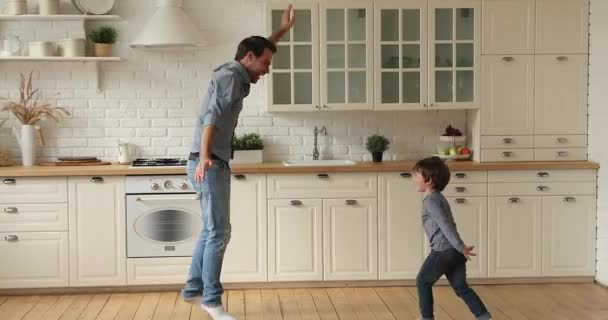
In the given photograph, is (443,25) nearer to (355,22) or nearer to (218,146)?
(355,22)

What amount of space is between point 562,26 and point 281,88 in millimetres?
2065

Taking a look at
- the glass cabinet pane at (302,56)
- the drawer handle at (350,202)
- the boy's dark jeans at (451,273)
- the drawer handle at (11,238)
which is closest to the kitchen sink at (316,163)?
the drawer handle at (350,202)

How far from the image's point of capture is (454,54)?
6125mm

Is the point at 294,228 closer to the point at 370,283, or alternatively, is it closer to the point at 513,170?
the point at 370,283

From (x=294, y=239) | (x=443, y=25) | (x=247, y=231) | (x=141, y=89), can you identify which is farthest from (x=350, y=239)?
(x=141, y=89)

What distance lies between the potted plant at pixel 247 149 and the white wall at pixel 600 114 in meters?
2.39

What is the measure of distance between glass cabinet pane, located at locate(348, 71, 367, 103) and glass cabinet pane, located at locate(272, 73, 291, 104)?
0.44 meters

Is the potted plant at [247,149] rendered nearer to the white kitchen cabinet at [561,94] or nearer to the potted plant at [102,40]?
the potted plant at [102,40]

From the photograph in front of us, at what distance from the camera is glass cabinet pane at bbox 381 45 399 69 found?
20.1 ft

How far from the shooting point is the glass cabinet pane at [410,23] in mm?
6094

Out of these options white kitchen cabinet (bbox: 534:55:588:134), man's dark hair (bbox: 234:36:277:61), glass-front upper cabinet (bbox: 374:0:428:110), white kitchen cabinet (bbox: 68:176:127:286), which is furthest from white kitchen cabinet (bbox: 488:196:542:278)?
white kitchen cabinet (bbox: 68:176:127:286)

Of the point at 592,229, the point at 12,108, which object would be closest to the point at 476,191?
the point at 592,229

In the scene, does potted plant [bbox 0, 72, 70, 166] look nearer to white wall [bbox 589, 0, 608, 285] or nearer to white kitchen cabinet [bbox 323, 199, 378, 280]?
white kitchen cabinet [bbox 323, 199, 378, 280]

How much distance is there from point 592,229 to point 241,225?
97.4 inches
